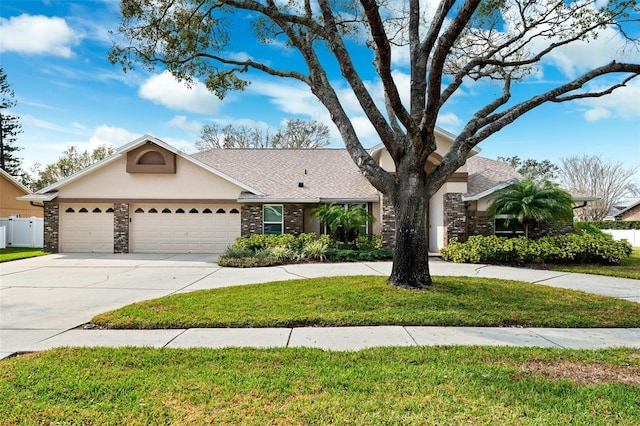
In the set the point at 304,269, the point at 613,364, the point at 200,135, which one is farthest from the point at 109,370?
the point at 200,135

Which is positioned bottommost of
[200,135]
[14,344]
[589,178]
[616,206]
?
[14,344]

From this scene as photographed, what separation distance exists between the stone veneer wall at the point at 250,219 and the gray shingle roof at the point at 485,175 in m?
8.63

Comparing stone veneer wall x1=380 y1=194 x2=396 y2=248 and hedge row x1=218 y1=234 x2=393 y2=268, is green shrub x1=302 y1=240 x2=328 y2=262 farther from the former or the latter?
stone veneer wall x1=380 y1=194 x2=396 y2=248

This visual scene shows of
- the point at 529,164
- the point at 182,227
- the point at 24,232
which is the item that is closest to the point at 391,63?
the point at 182,227

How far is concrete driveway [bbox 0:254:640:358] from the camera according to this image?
607cm

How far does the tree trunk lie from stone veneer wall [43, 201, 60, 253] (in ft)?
50.7

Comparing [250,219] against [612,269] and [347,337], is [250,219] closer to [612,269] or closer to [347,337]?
[347,337]

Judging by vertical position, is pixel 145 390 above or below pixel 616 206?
below

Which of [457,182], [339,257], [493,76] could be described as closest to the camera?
[493,76]

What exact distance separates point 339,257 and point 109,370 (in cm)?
967

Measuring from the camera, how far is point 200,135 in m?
32.3

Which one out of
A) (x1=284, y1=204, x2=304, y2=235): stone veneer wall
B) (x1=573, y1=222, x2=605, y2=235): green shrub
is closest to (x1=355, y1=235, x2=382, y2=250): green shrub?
(x1=284, y1=204, x2=304, y2=235): stone veneer wall

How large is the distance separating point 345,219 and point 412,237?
260 inches

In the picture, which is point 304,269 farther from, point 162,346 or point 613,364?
point 613,364
